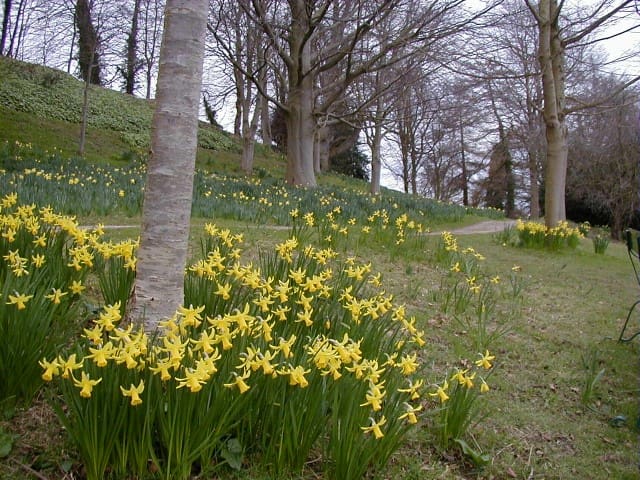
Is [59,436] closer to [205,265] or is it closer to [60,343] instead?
[60,343]

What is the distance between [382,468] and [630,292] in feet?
20.7

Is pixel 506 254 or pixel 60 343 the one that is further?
pixel 506 254

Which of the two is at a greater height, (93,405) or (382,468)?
(93,405)

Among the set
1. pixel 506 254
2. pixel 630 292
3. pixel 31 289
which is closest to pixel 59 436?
pixel 31 289

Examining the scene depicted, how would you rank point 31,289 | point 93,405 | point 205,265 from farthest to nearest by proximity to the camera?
1. point 205,265
2. point 31,289
3. point 93,405

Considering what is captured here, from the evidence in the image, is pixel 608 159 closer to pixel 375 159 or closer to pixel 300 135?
pixel 375 159

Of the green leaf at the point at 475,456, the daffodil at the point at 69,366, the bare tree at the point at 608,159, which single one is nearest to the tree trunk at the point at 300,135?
the bare tree at the point at 608,159

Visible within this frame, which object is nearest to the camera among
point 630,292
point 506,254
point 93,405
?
point 93,405

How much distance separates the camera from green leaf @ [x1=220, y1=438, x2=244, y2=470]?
2.00 m

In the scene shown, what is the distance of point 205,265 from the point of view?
295 cm

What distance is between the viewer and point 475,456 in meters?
2.46

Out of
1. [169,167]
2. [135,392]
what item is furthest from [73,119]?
[135,392]

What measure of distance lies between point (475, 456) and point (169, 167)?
200 centimetres

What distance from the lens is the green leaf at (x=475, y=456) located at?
97.2 inches
